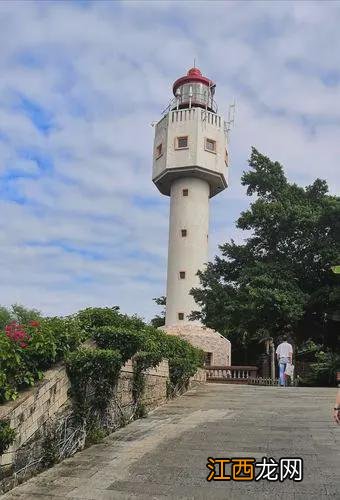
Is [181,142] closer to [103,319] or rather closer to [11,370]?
[103,319]

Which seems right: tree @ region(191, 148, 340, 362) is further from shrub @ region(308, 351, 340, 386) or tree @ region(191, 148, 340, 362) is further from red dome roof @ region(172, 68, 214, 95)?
red dome roof @ region(172, 68, 214, 95)

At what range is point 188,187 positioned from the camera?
102 feet

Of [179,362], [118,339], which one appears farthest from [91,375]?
[179,362]

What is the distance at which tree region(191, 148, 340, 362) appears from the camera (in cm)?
2130

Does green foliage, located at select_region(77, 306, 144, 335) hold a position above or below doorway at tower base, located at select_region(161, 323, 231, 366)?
below

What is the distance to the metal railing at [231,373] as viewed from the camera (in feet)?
69.3

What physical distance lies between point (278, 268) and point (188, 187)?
10.6m

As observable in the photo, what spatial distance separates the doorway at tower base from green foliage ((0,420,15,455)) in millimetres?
22429

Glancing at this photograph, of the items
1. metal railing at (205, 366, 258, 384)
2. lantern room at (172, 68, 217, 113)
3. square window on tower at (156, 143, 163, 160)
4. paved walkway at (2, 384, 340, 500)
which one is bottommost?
paved walkway at (2, 384, 340, 500)

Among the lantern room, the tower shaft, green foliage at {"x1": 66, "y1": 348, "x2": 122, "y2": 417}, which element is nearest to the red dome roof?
the lantern room

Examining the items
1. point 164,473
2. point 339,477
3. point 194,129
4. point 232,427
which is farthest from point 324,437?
point 194,129

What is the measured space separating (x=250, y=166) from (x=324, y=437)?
18687 millimetres

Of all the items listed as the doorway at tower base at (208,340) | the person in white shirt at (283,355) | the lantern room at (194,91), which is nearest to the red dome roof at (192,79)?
the lantern room at (194,91)

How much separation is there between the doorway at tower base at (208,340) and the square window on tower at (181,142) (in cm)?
1001
